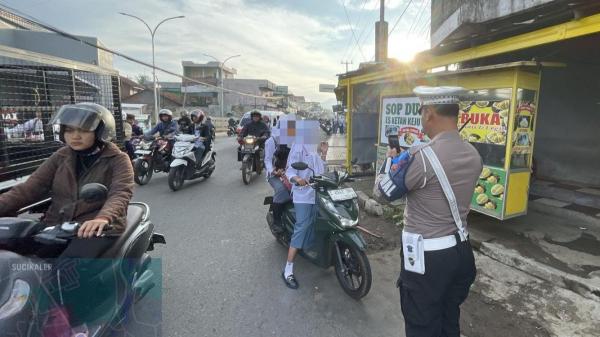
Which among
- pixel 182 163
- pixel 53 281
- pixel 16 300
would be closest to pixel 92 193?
pixel 53 281

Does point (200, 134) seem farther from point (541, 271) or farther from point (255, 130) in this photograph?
point (541, 271)

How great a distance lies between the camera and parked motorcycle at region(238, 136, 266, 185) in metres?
8.38

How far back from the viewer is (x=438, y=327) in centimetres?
205

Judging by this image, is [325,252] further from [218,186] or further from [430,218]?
[218,186]

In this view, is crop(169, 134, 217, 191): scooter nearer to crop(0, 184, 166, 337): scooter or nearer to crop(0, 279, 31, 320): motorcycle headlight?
crop(0, 184, 166, 337): scooter

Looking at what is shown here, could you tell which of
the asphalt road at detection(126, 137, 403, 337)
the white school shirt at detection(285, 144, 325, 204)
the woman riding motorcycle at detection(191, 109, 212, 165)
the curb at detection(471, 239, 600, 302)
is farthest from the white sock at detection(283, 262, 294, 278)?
the woman riding motorcycle at detection(191, 109, 212, 165)

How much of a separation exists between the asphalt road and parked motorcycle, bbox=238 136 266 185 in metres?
2.77

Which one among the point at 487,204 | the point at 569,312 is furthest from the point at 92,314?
the point at 487,204

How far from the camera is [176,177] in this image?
746cm

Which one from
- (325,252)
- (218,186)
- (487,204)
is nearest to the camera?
(325,252)

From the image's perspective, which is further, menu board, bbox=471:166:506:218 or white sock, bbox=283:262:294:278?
menu board, bbox=471:166:506:218

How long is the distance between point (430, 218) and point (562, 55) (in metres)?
5.90

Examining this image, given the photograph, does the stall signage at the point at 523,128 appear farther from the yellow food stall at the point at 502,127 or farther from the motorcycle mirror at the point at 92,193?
the motorcycle mirror at the point at 92,193

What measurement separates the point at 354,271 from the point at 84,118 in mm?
2587
